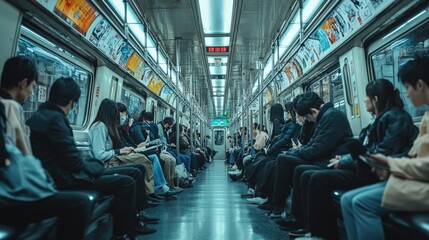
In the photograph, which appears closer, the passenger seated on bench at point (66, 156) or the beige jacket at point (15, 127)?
the beige jacket at point (15, 127)

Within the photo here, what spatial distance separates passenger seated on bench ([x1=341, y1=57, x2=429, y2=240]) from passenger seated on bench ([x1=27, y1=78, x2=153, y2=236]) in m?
1.84

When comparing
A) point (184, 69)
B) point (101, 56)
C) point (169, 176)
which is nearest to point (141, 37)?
point (101, 56)

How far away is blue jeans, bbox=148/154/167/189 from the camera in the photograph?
4977 mm

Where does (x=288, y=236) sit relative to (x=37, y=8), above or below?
below

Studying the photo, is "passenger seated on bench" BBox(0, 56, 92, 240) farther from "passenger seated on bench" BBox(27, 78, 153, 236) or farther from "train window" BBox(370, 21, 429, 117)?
"train window" BBox(370, 21, 429, 117)

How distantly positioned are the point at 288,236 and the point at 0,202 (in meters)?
2.45

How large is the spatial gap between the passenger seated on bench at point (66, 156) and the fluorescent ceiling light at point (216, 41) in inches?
205

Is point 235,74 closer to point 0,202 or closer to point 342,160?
point 342,160

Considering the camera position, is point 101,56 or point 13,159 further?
point 101,56

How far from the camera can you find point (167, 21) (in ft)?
20.6

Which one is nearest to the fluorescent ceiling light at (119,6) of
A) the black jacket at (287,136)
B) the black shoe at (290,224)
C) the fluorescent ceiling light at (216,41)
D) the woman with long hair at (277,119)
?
the fluorescent ceiling light at (216,41)

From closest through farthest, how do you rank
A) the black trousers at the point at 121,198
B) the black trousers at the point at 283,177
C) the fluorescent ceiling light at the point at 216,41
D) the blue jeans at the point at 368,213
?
the blue jeans at the point at 368,213 → the black trousers at the point at 121,198 → the black trousers at the point at 283,177 → the fluorescent ceiling light at the point at 216,41

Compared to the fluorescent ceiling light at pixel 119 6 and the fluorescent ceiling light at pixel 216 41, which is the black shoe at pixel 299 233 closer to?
the fluorescent ceiling light at pixel 119 6

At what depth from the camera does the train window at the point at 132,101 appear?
6426 mm
